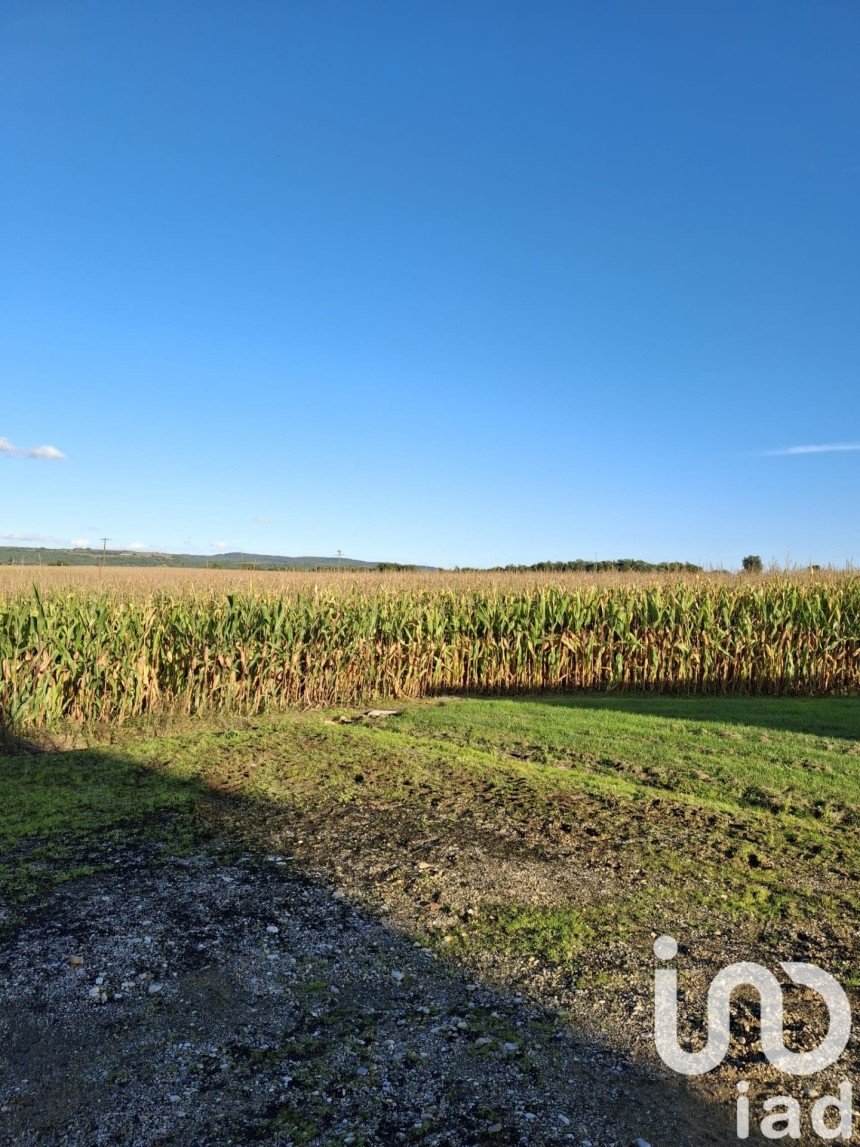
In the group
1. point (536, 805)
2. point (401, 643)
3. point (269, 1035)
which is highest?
point (401, 643)

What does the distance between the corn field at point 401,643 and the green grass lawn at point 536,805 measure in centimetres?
131

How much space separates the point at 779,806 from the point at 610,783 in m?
1.19

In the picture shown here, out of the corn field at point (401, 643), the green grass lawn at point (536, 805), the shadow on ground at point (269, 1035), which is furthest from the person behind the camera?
the corn field at point (401, 643)

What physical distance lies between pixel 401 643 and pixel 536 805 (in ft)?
20.3

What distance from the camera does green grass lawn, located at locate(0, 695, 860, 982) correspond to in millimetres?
3742

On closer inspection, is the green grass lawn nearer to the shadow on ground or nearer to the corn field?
the shadow on ground

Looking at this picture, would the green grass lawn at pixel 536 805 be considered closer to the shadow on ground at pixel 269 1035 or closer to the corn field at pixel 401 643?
the shadow on ground at pixel 269 1035

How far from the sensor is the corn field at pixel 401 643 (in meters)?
9.01

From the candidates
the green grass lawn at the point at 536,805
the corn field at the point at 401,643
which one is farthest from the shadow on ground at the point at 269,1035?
the corn field at the point at 401,643

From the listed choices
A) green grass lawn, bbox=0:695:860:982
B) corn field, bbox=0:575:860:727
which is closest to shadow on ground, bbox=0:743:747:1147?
green grass lawn, bbox=0:695:860:982

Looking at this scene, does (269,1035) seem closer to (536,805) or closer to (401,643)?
(536,805)

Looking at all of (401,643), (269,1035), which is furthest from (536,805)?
(401,643)

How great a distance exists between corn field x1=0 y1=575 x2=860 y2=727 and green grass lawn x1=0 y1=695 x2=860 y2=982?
131 cm

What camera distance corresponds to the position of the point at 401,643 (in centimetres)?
1139
